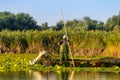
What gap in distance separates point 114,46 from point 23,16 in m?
45.7

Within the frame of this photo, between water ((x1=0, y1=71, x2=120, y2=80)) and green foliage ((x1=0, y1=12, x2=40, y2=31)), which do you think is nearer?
water ((x1=0, y1=71, x2=120, y2=80))

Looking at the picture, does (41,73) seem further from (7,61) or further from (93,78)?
(7,61)

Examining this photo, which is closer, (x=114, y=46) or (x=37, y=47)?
(x=114, y=46)

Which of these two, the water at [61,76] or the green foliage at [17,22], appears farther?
the green foliage at [17,22]

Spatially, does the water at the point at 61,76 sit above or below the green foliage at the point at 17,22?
below

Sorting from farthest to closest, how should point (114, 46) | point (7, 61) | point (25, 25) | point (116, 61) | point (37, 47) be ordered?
point (25, 25)
point (37, 47)
point (114, 46)
point (7, 61)
point (116, 61)

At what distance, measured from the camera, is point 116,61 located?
32.3 metres

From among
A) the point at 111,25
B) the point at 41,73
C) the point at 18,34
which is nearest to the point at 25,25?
the point at 111,25

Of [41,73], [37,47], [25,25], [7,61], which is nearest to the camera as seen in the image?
[41,73]

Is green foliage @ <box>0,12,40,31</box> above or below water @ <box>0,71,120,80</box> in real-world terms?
above

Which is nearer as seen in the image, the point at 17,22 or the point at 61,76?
the point at 61,76

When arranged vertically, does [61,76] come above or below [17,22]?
below

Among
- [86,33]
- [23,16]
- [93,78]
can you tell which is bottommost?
[93,78]

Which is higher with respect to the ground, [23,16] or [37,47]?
[23,16]
